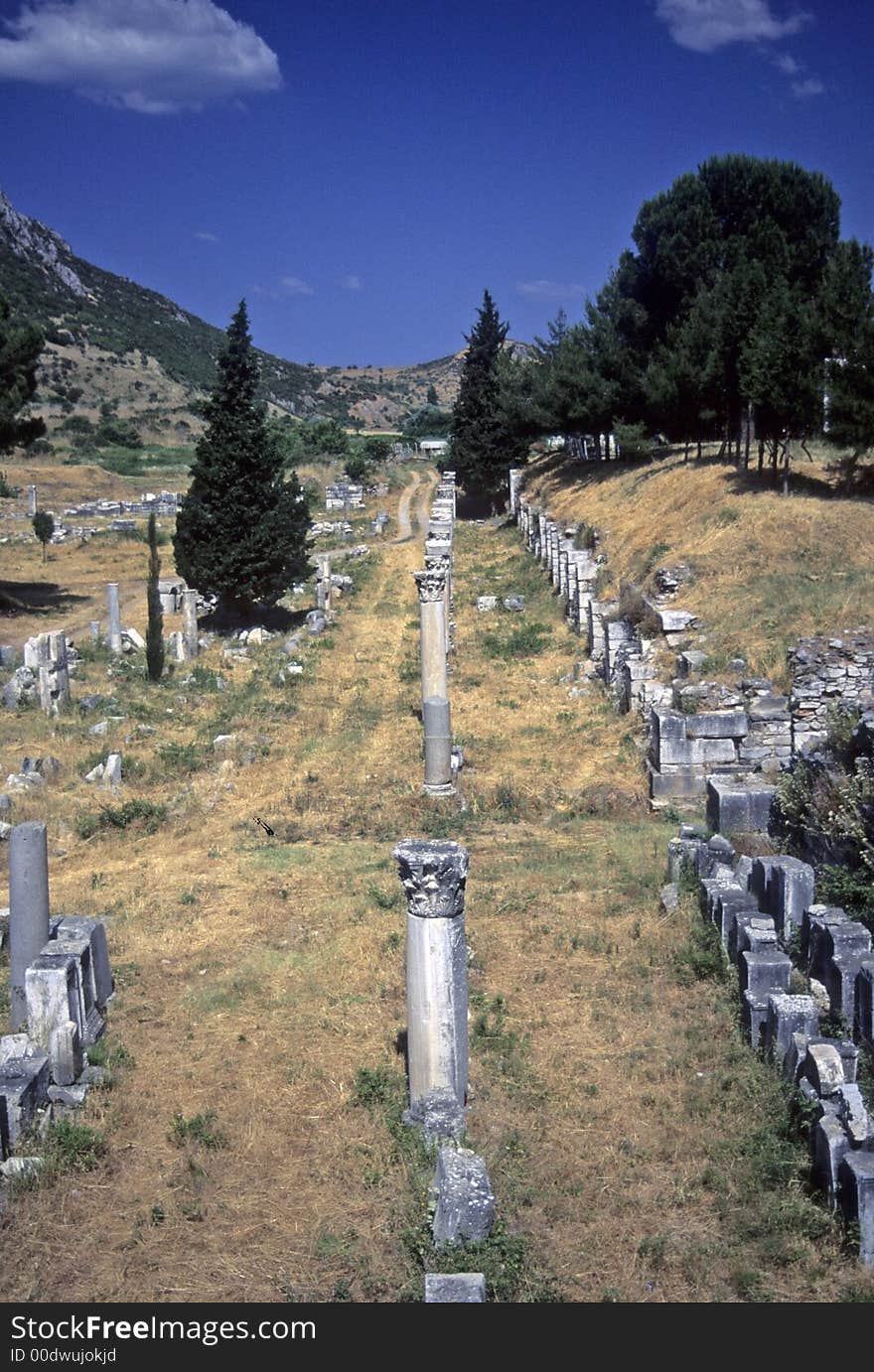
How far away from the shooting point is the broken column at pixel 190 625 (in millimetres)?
29052

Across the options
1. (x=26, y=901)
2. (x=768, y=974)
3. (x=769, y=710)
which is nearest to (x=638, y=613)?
(x=769, y=710)

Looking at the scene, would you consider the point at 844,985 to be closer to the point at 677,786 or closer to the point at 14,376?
the point at 677,786

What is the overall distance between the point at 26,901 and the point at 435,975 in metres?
3.84

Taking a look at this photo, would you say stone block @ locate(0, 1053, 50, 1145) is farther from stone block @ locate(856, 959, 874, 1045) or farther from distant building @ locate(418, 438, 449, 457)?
distant building @ locate(418, 438, 449, 457)

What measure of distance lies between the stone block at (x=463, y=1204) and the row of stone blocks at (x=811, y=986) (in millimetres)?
2158

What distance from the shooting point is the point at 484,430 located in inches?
2142

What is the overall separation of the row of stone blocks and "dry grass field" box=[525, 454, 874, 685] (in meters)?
7.53

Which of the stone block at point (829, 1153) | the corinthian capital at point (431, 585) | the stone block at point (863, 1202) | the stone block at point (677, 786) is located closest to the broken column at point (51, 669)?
the corinthian capital at point (431, 585)

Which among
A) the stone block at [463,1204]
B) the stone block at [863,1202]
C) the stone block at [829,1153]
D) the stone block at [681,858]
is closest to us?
the stone block at [863,1202]

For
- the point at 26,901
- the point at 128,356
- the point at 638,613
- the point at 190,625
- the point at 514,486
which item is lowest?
the point at 26,901

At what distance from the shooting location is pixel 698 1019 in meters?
9.91

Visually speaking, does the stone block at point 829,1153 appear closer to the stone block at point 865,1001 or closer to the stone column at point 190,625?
the stone block at point 865,1001
